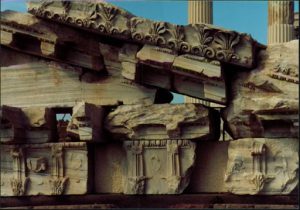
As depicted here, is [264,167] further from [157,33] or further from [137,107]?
[157,33]

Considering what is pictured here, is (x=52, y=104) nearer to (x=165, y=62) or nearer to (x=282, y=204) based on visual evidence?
(x=165, y=62)

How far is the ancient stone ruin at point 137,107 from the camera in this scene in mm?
6805

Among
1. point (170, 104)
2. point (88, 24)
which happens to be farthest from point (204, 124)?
point (88, 24)

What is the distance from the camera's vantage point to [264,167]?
6824 millimetres

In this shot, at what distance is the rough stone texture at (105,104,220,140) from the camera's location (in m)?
6.97

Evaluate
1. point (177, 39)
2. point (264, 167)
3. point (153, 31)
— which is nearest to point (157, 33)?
point (153, 31)

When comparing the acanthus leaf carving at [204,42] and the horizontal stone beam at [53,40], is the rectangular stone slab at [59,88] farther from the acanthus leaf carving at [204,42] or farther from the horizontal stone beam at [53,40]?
the acanthus leaf carving at [204,42]

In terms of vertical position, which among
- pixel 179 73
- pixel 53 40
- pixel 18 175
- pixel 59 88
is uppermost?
pixel 53 40

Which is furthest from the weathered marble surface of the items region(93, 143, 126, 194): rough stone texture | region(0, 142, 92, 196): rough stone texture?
region(0, 142, 92, 196): rough stone texture

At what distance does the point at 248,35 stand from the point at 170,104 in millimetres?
1081

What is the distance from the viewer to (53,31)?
24.5 feet

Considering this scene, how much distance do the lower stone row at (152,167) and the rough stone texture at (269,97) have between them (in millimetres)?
129

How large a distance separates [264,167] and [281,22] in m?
11.4

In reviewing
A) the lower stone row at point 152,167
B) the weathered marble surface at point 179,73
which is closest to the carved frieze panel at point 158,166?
the lower stone row at point 152,167
